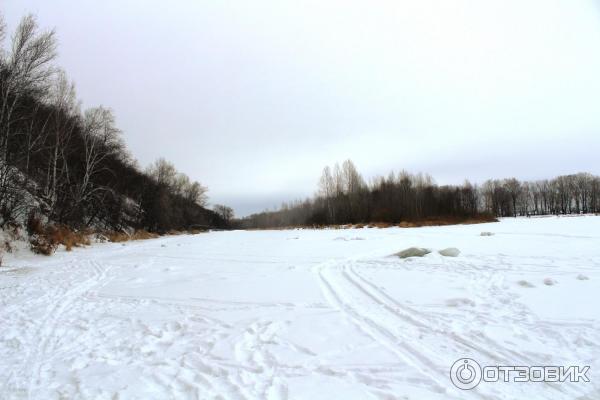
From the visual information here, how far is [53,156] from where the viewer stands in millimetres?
21797

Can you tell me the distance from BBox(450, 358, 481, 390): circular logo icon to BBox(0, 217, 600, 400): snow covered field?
104 mm

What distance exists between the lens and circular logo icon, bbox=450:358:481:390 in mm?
2812

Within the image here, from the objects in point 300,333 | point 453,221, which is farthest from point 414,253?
point 453,221

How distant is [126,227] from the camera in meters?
35.2

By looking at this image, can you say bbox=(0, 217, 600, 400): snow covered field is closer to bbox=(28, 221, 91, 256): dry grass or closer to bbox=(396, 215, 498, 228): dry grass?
bbox=(28, 221, 91, 256): dry grass

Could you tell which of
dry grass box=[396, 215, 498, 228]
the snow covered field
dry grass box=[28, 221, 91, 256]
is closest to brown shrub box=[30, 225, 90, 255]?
dry grass box=[28, 221, 91, 256]

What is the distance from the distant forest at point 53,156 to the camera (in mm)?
14078

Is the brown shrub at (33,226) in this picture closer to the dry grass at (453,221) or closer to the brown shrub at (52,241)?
the brown shrub at (52,241)

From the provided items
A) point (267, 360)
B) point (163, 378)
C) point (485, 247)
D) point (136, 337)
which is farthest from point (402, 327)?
point (485, 247)

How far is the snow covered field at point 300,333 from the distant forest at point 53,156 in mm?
11156

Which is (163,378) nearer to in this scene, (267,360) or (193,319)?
(267,360)

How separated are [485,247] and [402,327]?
9.82 meters

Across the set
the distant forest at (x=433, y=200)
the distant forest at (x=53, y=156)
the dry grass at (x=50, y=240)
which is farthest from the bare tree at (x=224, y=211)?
the dry grass at (x=50, y=240)

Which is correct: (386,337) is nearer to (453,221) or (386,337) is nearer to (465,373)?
(465,373)
